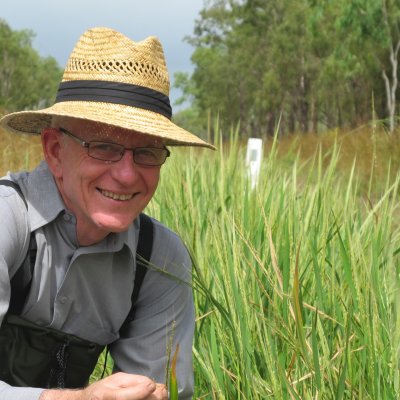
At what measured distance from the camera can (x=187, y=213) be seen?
3.37m

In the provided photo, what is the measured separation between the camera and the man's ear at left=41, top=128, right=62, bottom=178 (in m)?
1.91

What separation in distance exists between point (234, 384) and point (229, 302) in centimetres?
23

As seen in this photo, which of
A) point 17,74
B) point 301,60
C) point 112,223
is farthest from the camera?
point 17,74

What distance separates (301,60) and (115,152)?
33.0 meters

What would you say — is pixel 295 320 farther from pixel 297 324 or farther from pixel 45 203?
pixel 45 203

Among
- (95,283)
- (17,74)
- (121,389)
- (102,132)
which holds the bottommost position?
(121,389)

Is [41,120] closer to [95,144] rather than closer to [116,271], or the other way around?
[95,144]

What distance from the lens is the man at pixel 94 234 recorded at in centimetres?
182

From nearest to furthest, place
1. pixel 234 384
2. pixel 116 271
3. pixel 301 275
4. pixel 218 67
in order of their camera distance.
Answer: pixel 116 271 → pixel 234 384 → pixel 301 275 → pixel 218 67

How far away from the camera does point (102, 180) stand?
1839 millimetres

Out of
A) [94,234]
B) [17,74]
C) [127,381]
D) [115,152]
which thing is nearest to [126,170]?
[115,152]

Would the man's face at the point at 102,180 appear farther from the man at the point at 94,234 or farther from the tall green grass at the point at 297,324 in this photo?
the tall green grass at the point at 297,324

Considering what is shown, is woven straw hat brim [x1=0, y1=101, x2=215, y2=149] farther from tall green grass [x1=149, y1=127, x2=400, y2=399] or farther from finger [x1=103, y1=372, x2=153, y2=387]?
finger [x1=103, y1=372, x2=153, y2=387]

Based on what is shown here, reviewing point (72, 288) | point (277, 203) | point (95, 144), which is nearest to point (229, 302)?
point (72, 288)
